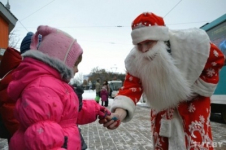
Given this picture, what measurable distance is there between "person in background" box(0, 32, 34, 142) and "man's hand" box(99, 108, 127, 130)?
1106 millimetres

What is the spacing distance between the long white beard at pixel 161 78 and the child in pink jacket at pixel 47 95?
0.44 meters

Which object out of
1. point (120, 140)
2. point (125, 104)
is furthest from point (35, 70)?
point (120, 140)

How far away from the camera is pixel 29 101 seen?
1351 mm

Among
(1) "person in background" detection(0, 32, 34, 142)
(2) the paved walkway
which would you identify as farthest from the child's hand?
(2) the paved walkway

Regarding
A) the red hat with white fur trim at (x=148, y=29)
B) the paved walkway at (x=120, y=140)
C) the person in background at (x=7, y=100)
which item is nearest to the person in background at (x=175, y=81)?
the red hat with white fur trim at (x=148, y=29)

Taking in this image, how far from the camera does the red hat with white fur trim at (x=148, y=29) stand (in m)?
1.97

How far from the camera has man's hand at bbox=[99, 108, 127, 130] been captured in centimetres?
190

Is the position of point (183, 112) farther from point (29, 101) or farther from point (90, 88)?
point (90, 88)

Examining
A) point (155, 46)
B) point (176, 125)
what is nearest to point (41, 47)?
point (155, 46)

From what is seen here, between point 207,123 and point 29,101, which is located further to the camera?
point 207,123

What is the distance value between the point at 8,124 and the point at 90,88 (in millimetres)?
55088

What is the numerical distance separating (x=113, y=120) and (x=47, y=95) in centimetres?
→ 68

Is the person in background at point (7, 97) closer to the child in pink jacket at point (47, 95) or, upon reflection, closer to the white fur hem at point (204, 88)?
the child in pink jacket at point (47, 95)

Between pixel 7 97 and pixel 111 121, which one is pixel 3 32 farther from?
pixel 111 121
